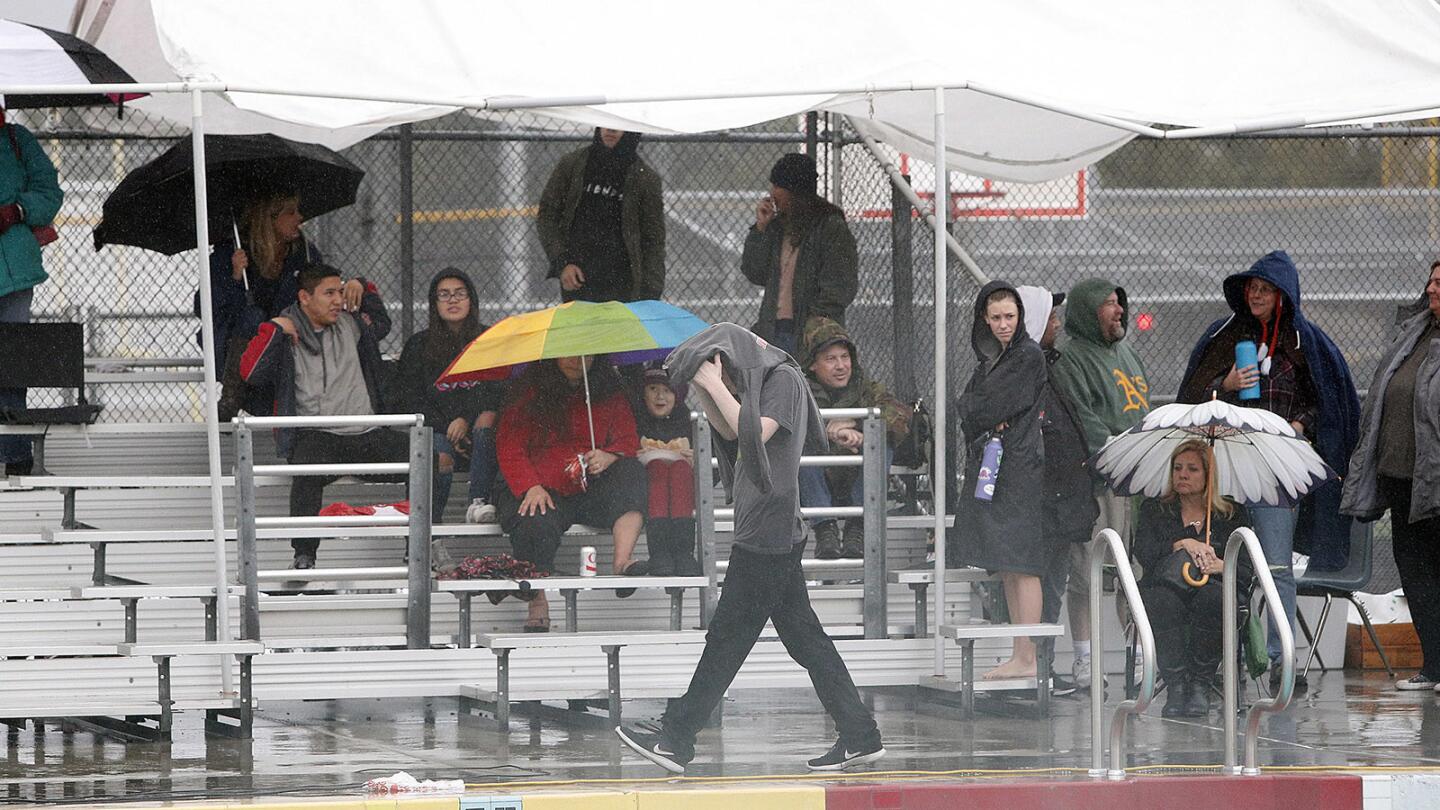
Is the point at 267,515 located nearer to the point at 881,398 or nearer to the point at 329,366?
the point at 329,366

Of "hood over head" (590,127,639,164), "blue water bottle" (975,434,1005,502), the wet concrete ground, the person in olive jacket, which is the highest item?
"hood over head" (590,127,639,164)

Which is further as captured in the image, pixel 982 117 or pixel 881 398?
pixel 982 117

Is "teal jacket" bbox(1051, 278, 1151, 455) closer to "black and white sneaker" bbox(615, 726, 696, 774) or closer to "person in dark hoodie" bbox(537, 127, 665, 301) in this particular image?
"person in dark hoodie" bbox(537, 127, 665, 301)

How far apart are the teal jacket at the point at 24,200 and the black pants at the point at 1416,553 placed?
7.11m

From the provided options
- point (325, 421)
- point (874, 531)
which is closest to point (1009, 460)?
point (874, 531)

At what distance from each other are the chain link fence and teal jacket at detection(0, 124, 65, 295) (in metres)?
1.41

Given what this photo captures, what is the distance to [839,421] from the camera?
11.2 meters

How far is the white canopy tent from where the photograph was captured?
935 cm

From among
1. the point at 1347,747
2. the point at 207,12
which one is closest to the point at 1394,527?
the point at 1347,747

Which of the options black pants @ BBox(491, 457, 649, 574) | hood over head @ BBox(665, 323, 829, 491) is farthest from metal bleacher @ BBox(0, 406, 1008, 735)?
hood over head @ BBox(665, 323, 829, 491)

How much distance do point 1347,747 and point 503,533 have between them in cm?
416

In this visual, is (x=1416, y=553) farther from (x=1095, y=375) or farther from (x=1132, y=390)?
(x=1095, y=375)

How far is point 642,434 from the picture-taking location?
1095cm

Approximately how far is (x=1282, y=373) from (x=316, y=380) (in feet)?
16.6
